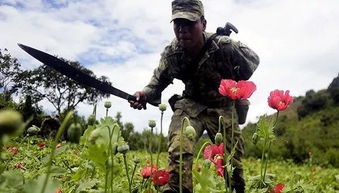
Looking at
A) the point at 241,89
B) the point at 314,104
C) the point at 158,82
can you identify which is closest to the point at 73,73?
the point at 158,82

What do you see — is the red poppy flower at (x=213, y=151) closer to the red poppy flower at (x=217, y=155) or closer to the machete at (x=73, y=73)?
the red poppy flower at (x=217, y=155)

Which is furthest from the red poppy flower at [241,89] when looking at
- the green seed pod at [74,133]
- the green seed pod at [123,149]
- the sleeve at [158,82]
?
the sleeve at [158,82]

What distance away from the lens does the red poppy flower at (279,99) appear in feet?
7.36

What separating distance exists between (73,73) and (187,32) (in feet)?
2.85

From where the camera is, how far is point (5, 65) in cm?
2111

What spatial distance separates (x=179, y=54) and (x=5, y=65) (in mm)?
18473

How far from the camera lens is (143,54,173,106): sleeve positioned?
4035mm

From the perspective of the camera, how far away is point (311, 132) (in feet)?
109

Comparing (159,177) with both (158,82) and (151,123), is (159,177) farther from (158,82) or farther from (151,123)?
(158,82)

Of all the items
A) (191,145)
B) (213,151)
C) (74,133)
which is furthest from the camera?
(191,145)

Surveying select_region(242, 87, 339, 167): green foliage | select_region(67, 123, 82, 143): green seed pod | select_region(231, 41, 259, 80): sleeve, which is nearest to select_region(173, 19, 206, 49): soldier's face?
select_region(231, 41, 259, 80): sleeve

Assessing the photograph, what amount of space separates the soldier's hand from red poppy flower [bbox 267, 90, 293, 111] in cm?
159

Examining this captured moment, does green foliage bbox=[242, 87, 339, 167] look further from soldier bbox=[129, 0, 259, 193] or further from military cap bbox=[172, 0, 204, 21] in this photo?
military cap bbox=[172, 0, 204, 21]

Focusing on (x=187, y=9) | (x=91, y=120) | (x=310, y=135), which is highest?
(x=310, y=135)
